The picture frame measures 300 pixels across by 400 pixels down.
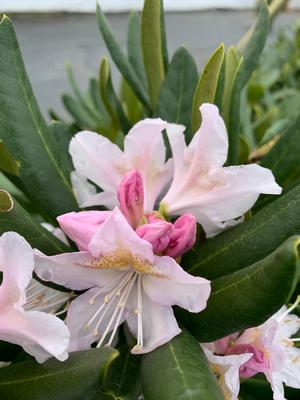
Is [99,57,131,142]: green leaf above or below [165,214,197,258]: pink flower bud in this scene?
above

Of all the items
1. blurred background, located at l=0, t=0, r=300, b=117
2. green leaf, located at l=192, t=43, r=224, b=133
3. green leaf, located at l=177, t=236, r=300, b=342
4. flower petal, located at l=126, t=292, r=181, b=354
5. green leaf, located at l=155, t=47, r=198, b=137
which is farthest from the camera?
blurred background, located at l=0, t=0, r=300, b=117

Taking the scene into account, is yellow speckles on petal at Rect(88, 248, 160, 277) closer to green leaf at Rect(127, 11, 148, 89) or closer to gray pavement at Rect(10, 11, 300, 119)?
green leaf at Rect(127, 11, 148, 89)

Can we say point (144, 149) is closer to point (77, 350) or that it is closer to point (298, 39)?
point (77, 350)

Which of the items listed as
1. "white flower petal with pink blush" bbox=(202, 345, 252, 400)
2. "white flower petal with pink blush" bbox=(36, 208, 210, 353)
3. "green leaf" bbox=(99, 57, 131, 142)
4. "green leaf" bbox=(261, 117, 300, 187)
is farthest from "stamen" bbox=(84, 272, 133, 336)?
"green leaf" bbox=(99, 57, 131, 142)

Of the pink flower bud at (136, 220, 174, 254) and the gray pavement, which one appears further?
the gray pavement

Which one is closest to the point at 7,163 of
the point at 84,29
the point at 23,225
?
the point at 23,225

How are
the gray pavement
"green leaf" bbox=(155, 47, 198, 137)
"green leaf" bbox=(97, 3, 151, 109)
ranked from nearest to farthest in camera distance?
"green leaf" bbox=(155, 47, 198, 137), "green leaf" bbox=(97, 3, 151, 109), the gray pavement
